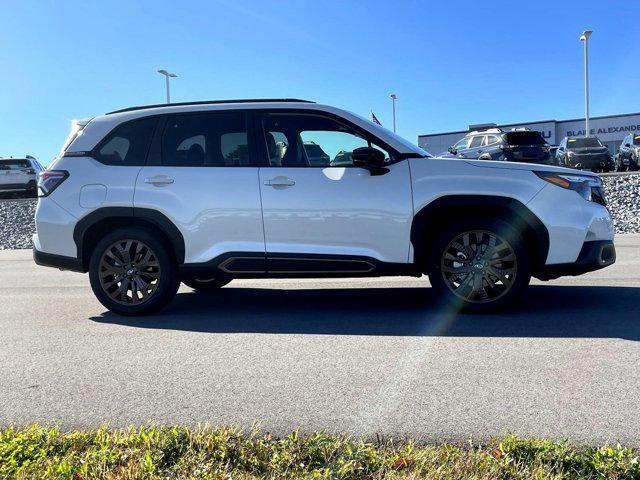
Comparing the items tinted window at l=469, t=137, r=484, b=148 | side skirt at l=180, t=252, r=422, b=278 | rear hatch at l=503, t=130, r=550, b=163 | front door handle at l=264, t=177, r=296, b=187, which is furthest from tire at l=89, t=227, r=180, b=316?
tinted window at l=469, t=137, r=484, b=148

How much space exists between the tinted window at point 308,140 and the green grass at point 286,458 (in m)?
3.16

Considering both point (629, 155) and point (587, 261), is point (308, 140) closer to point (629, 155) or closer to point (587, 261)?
point (587, 261)

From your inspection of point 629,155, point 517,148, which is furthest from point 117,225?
point 629,155

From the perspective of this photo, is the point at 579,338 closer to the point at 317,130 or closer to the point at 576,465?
the point at 576,465

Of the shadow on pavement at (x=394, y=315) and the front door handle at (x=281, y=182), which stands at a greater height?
the front door handle at (x=281, y=182)

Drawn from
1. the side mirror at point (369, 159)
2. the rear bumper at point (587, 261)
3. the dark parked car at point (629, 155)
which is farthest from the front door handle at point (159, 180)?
the dark parked car at point (629, 155)

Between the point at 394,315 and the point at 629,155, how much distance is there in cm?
2314

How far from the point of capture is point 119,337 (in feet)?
16.2

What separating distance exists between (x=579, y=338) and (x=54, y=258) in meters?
4.71

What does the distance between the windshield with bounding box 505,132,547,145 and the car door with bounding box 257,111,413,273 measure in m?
17.5

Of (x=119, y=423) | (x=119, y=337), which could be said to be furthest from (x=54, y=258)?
(x=119, y=423)

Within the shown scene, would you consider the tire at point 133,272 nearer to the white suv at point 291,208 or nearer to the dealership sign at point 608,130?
the white suv at point 291,208

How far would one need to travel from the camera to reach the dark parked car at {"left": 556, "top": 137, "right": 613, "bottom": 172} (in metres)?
23.6

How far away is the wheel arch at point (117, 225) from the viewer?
5.51 m
